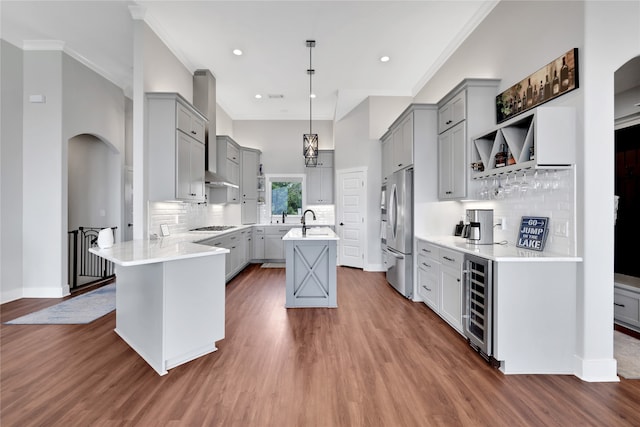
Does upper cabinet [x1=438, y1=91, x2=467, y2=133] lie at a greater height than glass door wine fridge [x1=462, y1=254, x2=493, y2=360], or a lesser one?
greater

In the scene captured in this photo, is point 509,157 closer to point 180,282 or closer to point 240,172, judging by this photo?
point 180,282

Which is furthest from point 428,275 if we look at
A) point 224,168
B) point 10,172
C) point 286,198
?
point 10,172

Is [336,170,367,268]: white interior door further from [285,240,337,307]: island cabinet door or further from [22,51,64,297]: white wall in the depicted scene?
[22,51,64,297]: white wall

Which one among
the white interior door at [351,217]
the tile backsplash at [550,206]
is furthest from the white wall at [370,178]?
the tile backsplash at [550,206]

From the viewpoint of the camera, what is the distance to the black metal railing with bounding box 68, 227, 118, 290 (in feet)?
16.1

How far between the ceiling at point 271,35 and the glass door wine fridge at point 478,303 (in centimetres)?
296

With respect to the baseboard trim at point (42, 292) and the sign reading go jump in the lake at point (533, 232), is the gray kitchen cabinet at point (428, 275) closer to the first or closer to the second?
the sign reading go jump in the lake at point (533, 232)

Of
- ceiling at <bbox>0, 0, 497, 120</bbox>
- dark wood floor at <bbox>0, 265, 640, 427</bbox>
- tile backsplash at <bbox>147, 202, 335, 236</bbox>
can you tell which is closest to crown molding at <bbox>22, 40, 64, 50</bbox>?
ceiling at <bbox>0, 0, 497, 120</bbox>

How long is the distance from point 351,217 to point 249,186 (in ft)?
8.75

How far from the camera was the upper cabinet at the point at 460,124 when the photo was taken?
3.14 meters

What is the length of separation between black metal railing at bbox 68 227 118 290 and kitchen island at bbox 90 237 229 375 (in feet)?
10.4

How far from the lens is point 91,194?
551 centimetres

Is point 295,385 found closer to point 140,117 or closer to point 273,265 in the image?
point 140,117

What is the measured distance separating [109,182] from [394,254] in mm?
5602
